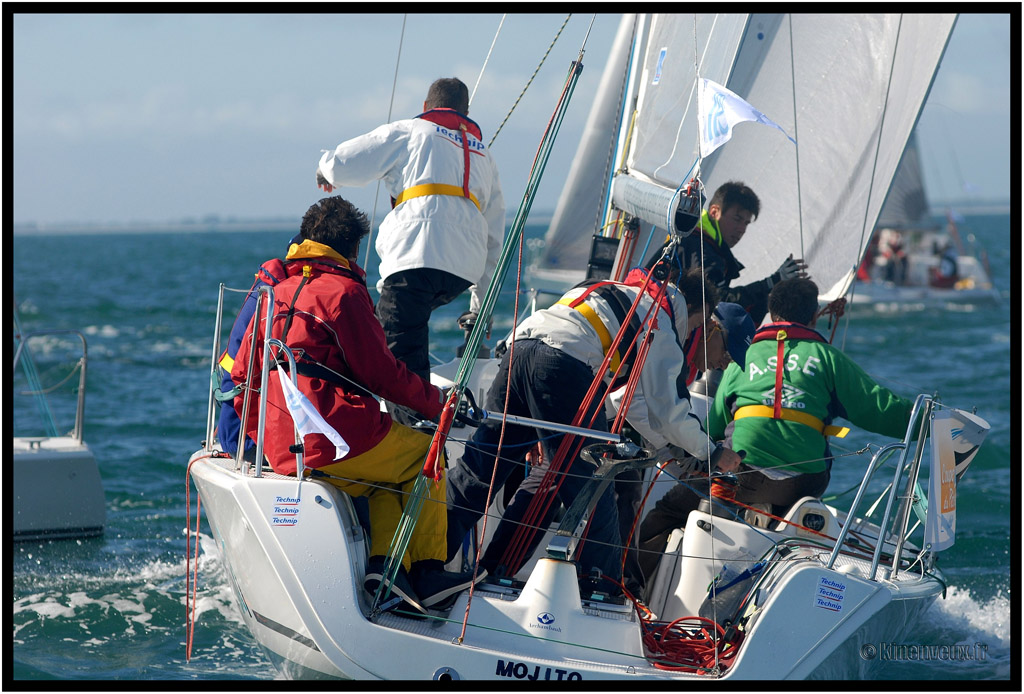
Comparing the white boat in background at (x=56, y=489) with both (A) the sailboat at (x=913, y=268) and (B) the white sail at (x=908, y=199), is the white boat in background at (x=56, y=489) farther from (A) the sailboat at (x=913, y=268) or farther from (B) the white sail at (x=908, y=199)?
(A) the sailboat at (x=913, y=268)

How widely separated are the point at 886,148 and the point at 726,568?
10.9 ft

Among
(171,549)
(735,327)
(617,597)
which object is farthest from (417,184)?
(171,549)

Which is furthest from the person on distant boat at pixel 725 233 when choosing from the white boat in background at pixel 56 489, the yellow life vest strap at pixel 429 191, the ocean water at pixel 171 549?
the white boat in background at pixel 56 489

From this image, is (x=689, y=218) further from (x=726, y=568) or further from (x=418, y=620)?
(x=418, y=620)

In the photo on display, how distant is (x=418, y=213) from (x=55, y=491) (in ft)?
10.0

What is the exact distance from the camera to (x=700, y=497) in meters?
4.27

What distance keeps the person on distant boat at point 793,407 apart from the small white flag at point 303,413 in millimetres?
1552

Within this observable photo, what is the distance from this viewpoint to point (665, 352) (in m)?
3.76

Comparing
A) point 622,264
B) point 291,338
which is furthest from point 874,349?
point 291,338

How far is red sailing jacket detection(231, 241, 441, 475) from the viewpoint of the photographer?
344 cm

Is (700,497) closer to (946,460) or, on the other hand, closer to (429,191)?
(946,460)

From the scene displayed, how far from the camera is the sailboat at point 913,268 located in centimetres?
2450

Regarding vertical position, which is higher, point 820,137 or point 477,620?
point 820,137

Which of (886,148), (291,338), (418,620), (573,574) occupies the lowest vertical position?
(418,620)
